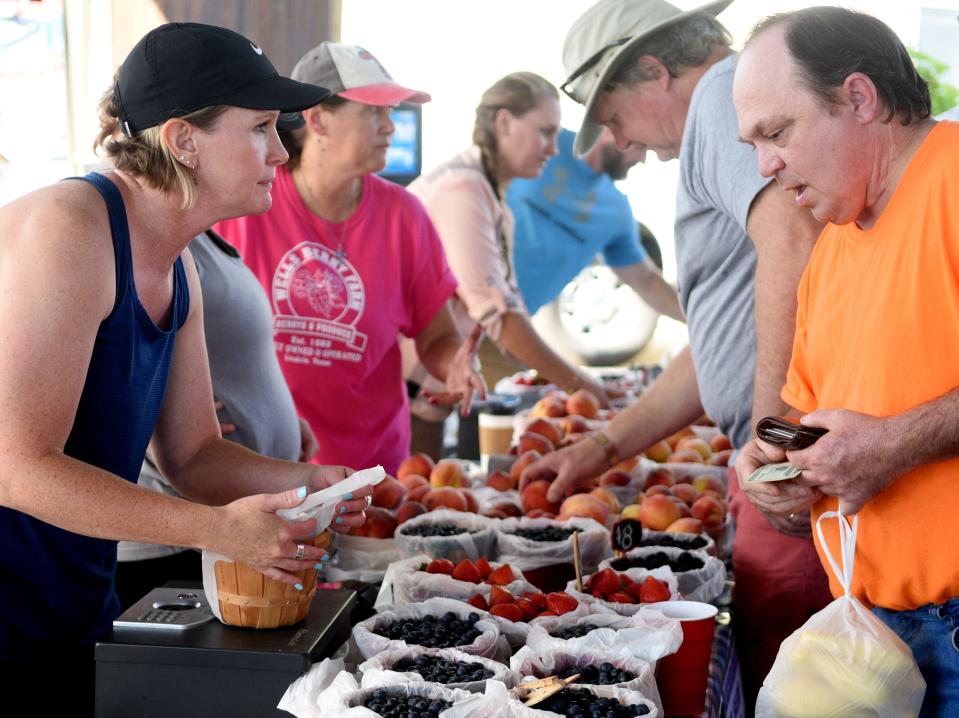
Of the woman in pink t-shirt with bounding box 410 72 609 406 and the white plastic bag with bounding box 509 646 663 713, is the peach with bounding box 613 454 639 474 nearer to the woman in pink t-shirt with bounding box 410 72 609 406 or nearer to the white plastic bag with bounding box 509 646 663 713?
the woman in pink t-shirt with bounding box 410 72 609 406

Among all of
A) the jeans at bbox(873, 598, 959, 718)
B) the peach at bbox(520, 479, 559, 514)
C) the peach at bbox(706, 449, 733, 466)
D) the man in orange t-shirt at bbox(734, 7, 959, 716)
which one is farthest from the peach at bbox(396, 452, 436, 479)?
the jeans at bbox(873, 598, 959, 718)

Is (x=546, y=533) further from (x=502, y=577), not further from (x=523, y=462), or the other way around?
(x=523, y=462)

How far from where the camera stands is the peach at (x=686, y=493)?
9.52 ft

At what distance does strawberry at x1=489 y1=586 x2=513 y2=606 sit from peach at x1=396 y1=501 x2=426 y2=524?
0.68 meters

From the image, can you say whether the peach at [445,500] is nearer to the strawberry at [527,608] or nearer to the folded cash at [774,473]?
the strawberry at [527,608]

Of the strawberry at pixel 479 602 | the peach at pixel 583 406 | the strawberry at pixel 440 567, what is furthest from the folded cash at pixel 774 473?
the peach at pixel 583 406

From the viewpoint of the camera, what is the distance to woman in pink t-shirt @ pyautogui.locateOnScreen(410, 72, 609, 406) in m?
4.31

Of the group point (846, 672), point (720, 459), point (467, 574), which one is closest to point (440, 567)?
point (467, 574)

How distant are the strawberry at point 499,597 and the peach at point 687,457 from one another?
158 centimetres

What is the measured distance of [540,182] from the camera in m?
5.36

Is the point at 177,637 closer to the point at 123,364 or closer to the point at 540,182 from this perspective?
the point at 123,364

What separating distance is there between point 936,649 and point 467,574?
2.79 ft

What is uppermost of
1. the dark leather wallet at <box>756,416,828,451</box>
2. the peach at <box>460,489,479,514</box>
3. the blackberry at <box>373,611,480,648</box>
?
the dark leather wallet at <box>756,416,828,451</box>

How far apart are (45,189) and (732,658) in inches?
63.3
